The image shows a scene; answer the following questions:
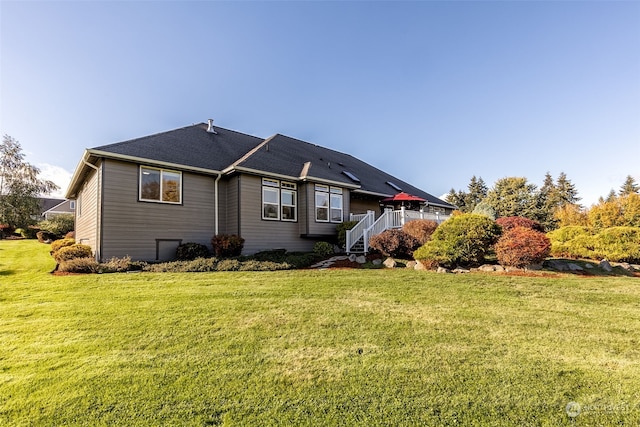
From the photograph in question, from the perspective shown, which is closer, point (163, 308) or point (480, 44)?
point (163, 308)

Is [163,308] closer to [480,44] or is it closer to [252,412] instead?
[252,412]

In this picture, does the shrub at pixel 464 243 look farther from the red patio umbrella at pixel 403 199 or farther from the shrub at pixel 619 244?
the red patio umbrella at pixel 403 199

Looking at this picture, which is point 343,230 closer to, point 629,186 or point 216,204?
point 216,204

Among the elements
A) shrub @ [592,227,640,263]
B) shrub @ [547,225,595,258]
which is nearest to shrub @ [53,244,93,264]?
shrub @ [547,225,595,258]

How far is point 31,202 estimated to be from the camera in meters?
26.4

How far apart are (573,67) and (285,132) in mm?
13708

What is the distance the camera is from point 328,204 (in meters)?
14.1

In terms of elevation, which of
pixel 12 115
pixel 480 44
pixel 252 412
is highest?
pixel 480 44

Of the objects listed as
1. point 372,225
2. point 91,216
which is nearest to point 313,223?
point 372,225

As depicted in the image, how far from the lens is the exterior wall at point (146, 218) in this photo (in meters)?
9.93

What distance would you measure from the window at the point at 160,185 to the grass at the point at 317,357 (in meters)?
5.14

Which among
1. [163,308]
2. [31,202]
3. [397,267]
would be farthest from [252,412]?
[31,202]

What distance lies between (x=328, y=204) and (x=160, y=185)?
684 cm

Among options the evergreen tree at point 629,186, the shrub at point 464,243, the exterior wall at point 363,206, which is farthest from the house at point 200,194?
the evergreen tree at point 629,186
